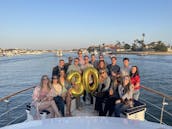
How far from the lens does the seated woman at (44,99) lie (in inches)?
183

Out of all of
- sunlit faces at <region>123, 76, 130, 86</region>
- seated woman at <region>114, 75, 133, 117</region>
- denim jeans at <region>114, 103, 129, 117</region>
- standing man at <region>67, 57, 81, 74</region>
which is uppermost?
standing man at <region>67, 57, 81, 74</region>

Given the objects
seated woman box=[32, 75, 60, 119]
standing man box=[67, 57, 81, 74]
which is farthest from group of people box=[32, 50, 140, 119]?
standing man box=[67, 57, 81, 74]

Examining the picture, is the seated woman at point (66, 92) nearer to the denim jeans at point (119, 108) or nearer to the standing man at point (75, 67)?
the standing man at point (75, 67)

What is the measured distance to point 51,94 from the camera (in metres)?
4.86

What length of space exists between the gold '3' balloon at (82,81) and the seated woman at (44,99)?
0.70m

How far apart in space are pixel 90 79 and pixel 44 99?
1282 millimetres

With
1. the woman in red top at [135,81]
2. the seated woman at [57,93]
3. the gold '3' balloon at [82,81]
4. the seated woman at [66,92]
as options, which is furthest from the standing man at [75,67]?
the woman in red top at [135,81]

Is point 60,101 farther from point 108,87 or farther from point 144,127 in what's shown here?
point 144,127

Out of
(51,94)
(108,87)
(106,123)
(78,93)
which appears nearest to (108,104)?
(108,87)

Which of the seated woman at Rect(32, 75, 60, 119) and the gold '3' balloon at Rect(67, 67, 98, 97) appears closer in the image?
the seated woman at Rect(32, 75, 60, 119)

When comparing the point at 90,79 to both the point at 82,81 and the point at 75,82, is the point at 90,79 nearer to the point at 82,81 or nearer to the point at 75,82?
the point at 82,81

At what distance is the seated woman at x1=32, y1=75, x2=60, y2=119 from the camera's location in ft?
15.3

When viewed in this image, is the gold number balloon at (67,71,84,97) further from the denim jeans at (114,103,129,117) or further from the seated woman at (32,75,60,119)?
the denim jeans at (114,103,129,117)

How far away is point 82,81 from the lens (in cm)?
551
